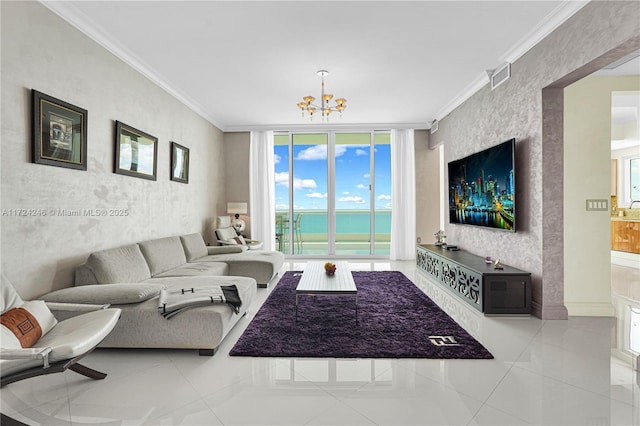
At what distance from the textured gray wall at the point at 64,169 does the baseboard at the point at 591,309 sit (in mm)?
4948

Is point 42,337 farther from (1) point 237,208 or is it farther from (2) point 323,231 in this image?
(2) point 323,231

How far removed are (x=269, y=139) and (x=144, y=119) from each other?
138 inches

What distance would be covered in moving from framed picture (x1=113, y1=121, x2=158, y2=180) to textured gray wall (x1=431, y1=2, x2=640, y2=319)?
14.5 ft

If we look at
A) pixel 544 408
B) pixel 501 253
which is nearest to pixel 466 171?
pixel 501 253

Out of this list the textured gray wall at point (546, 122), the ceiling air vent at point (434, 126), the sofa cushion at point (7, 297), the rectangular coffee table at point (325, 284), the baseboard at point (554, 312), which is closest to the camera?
the sofa cushion at point (7, 297)

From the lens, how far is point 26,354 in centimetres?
179

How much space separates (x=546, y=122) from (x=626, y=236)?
505cm

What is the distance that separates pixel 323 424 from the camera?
6.15 feet

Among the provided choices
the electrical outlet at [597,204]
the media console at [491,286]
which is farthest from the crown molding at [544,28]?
the media console at [491,286]

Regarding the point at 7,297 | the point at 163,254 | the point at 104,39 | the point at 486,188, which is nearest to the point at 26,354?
the point at 7,297

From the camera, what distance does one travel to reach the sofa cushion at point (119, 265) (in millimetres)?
3150

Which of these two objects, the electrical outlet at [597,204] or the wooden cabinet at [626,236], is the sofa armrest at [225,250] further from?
the wooden cabinet at [626,236]

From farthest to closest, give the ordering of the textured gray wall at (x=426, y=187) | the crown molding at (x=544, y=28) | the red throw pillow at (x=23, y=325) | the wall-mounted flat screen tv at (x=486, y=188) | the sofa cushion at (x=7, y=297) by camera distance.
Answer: the textured gray wall at (x=426, y=187) → the wall-mounted flat screen tv at (x=486, y=188) → the crown molding at (x=544, y=28) → the sofa cushion at (x=7, y=297) → the red throw pillow at (x=23, y=325)

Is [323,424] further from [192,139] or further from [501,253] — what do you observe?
[192,139]
